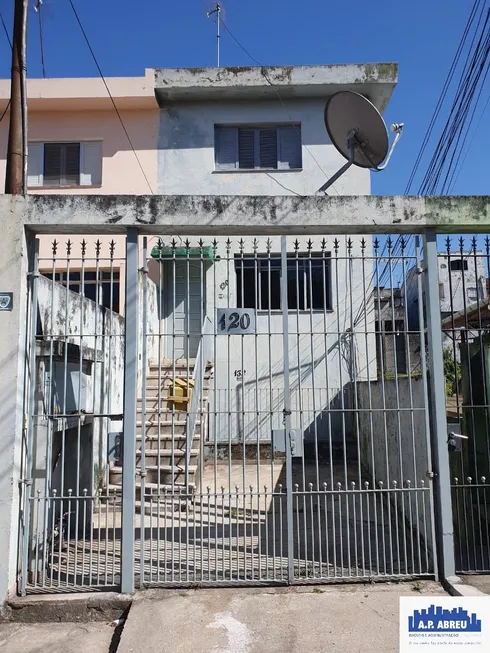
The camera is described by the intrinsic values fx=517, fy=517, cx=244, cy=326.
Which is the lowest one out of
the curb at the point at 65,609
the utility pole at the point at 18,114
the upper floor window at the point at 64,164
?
the curb at the point at 65,609

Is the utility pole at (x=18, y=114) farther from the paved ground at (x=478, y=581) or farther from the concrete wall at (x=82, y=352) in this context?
the paved ground at (x=478, y=581)

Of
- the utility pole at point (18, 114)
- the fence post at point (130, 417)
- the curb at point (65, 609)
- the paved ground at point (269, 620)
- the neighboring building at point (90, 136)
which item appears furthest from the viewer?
the neighboring building at point (90, 136)

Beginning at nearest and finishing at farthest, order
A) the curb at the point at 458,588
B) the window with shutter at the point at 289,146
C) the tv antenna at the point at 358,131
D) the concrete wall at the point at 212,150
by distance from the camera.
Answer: the curb at the point at 458,588, the tv antenna at the point at 358,131, the concrete wall at the point at 212,150, the window with shutter at the point at 289,146

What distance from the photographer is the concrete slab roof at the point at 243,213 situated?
4.50 m

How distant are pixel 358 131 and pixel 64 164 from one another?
932cm

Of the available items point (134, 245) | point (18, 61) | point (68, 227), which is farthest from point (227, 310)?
point (18, 61)

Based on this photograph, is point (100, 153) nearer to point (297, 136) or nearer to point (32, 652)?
point (297, 136)

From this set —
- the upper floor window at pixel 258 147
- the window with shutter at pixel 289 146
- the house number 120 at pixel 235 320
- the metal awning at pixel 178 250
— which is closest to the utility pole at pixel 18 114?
the metal awning at pixel 178 250

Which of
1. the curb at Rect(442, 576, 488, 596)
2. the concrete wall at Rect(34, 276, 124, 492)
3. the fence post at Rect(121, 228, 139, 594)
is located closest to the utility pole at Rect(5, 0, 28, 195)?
the concrete wall at Rect(34, 276, 124, 492)

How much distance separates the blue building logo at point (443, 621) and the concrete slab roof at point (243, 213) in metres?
3.07

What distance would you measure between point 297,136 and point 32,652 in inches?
450

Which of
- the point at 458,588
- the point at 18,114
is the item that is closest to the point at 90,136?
the point at 18,114

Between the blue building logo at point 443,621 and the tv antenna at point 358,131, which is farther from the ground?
the tv antenna at point 358,131

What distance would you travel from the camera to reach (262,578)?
14.4 ft
